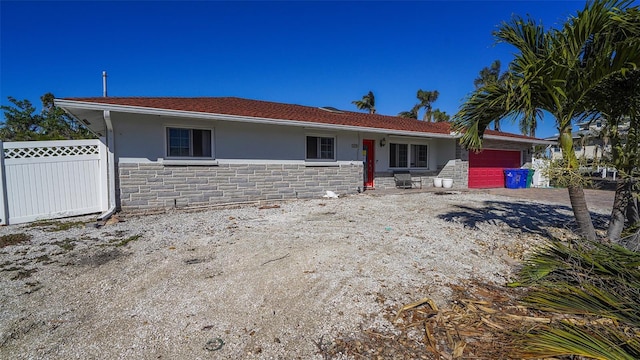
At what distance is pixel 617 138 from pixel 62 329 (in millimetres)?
7611

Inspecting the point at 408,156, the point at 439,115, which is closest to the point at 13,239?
the point at 408,156

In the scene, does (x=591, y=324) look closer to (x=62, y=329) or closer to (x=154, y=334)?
(x=154, y=334)

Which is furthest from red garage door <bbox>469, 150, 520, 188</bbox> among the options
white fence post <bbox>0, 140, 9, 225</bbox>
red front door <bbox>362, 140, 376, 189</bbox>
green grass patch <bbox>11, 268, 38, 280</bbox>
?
white fence post <bbox>0, 140, 9, 225</bbox>

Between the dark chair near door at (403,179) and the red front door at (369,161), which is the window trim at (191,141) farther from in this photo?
the dark chair near door at (403,179)

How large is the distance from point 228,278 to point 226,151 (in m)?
6.20

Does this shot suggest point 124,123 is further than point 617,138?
Yes

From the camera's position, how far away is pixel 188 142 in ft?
28.5

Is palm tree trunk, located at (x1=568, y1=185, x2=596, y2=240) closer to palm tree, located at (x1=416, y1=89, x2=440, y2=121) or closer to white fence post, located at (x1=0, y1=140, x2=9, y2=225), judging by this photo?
white fence post, located at (x1=0, y1=140, x2=9, y2=225)

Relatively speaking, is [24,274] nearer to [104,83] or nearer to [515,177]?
[104,83]

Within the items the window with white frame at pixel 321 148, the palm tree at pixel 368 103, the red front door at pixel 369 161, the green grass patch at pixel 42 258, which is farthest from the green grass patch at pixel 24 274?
the palm tree at pixel 368 103

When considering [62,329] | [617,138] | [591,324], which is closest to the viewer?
[591,324]

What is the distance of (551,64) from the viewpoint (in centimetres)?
403

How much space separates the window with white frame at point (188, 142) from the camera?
844cm

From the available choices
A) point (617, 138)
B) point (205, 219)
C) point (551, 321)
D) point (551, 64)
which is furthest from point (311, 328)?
point (617, 138)
